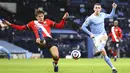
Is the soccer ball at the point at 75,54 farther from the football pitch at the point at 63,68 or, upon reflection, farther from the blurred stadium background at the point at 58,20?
the blurred stadium background at the point at 58,20

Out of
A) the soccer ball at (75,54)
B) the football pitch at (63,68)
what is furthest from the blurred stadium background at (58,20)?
the football pitch at (63,68)

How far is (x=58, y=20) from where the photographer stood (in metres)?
36.1

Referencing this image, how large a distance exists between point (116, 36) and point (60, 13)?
13026 mm

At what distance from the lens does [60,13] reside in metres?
37.1

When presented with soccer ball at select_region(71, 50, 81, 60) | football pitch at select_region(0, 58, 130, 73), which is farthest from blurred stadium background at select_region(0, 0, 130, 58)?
football pitch at select_region(0, 58, 130, 73)

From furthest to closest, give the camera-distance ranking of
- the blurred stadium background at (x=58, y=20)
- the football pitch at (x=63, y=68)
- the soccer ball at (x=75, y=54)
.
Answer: the blurred stadium background at (x=58, y=20), the soccer ball at (x=75, y=54), the football pitch at (x=63, y=68)

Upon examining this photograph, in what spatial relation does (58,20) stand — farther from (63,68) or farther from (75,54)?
(63,68)

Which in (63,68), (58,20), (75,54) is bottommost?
(63,68)

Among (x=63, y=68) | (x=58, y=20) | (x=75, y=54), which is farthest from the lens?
(x=58, y=20)

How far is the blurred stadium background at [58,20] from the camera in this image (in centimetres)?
3181

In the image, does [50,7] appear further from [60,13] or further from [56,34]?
[56,34]

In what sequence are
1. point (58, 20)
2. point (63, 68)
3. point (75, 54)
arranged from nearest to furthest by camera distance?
point (63, 68)
point (75, 54)
point (58, 20)

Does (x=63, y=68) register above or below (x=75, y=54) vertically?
below

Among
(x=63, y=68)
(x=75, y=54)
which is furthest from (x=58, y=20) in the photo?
(x=63, y=68)
